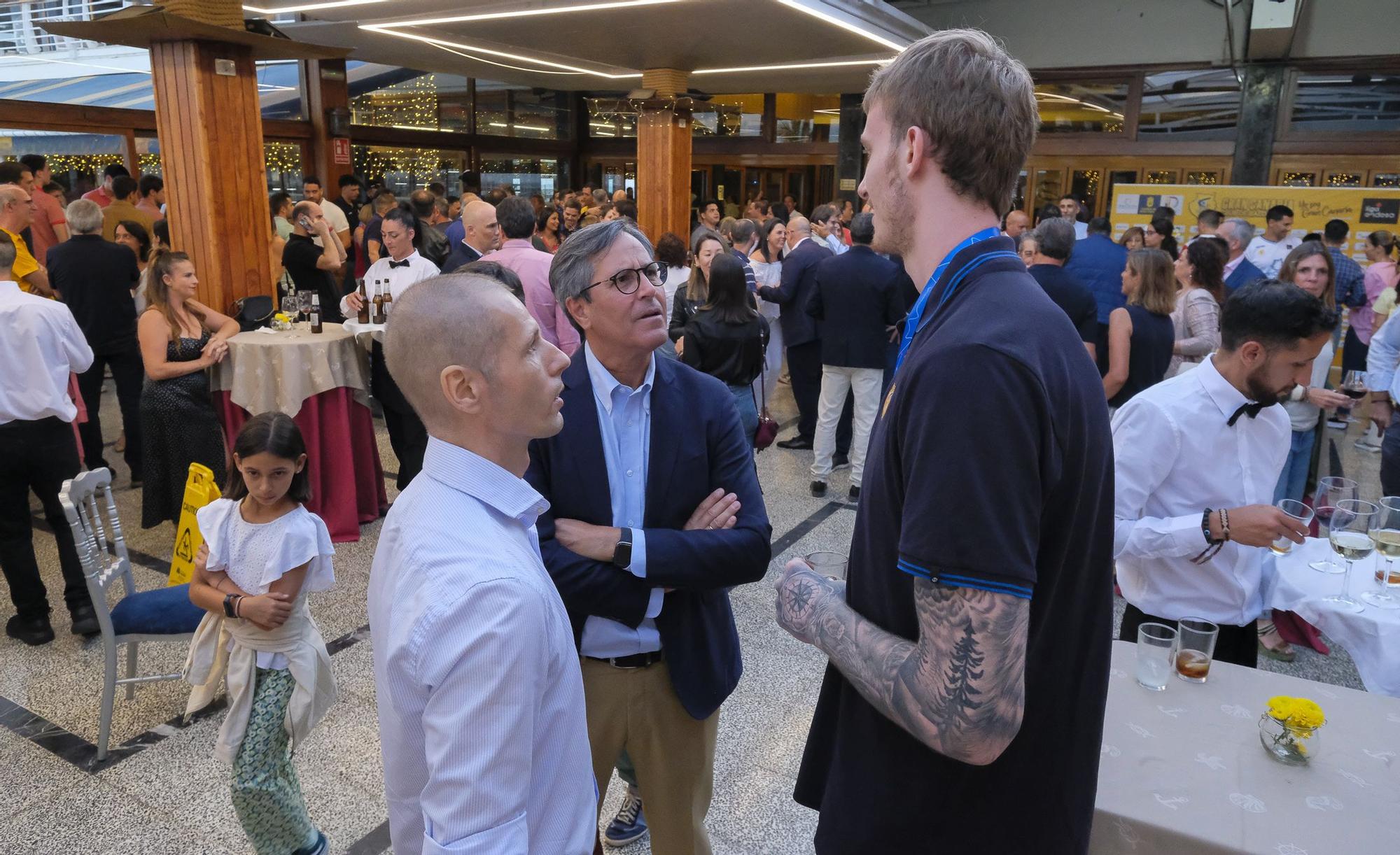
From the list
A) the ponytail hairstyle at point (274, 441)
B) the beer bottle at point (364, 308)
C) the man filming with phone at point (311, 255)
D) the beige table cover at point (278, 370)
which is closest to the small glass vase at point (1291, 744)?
the ponytail hairstyle at point (274, 441)

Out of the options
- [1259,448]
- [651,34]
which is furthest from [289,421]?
[651,34]

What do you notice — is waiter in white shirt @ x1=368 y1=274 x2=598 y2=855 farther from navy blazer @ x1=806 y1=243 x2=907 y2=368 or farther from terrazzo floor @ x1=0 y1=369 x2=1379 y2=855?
navy blazer @ x1=806 y1=243 x2=907 y2=368

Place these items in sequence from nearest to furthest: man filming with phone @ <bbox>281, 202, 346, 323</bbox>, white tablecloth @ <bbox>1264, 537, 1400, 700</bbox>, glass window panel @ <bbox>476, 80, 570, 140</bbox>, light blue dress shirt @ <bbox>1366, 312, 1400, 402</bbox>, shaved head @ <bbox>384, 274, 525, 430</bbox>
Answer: shaved head @ <bbox>384, 274, 525, 430</bbox>
white tablecloth @ <bbox>1264, 537, 1400, 700</bbox>
light blue dress shirt @ <bbox>1366, 312, 1400, 402</bbox>
man filming with phone @ <bbox>281, 202, 346, 323</bbox>
glass window panel @ <bbox>476, 80, 570, 140</bbox>

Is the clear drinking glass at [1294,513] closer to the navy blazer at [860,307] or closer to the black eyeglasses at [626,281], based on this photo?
the black eyeglasses at [626,281]

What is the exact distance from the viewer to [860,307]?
5715 millimetres

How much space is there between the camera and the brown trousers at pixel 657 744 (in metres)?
1.95

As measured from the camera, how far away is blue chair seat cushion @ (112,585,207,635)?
305 cm

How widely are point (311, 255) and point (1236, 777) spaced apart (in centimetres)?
768

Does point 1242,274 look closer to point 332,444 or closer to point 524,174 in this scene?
point 332,444

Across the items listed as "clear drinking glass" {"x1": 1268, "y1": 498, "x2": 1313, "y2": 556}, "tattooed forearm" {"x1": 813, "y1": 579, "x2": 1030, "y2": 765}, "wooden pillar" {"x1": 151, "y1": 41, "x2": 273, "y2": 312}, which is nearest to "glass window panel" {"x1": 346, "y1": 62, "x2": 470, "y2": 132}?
"wooden pillar" {"x1": 151, "y1": 41, "x2": 273, "y2": 312}

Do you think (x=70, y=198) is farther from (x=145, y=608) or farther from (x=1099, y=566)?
(x=1099, y=566)

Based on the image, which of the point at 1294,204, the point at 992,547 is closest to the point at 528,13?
the point at 1294,204

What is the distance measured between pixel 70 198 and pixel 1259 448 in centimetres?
1110

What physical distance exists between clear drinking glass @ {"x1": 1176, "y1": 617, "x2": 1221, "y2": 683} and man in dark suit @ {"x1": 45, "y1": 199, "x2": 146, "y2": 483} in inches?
235
